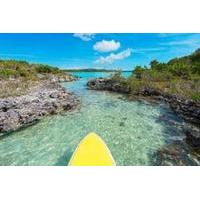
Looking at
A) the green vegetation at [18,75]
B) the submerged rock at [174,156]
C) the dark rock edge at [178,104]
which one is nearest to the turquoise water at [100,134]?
the submerged rock at [174,156]

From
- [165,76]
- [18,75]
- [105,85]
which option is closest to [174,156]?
[18,75]

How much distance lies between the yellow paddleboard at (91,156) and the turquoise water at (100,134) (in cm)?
26

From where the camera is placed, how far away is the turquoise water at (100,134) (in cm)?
564

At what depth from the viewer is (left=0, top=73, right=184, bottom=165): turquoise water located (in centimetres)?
564

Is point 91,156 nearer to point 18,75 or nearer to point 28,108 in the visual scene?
point 28,108

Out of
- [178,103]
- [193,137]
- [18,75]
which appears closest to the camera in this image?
[193,137]

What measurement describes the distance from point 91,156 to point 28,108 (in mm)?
3420

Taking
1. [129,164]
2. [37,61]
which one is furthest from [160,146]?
[37,61]

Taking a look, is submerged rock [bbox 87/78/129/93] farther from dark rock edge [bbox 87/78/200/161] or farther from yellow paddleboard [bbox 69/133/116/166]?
yellow paddleboard [bbox 69/133/116/166]

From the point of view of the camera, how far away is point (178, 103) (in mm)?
9953

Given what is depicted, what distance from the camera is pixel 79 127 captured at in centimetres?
721

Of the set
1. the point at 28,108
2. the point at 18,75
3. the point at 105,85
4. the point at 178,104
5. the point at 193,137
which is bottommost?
the point at 193,137

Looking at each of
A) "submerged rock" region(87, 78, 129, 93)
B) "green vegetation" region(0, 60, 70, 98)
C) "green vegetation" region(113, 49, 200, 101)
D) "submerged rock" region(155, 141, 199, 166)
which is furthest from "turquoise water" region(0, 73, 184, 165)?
"submerged rock" region(87, 78, 129, 93)

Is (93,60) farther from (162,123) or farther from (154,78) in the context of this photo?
(154,78)
